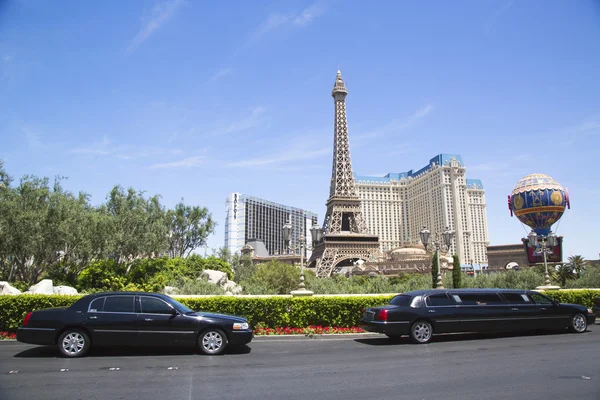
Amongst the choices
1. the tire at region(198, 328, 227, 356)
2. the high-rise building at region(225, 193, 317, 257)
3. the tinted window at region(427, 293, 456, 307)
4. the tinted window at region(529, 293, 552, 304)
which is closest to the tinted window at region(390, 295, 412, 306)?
the tinted window at region(427, 293, 456, 307)

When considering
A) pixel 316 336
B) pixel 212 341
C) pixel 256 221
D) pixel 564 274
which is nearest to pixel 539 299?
pixel 316 336

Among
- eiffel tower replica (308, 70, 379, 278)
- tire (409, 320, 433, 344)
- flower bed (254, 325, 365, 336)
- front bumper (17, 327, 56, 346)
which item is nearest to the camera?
front bumper (17, 327, 56, 346)

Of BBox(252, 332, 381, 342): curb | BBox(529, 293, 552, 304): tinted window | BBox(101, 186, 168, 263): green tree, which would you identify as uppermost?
BBox(101, 186, 168, 263): green tree

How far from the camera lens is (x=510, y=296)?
13562 millimetres

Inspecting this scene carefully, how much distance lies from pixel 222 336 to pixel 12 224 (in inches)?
834

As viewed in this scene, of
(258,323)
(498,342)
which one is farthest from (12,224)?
(498,342)

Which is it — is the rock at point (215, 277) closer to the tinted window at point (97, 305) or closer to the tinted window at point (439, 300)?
the tinted window at point (97, 305)

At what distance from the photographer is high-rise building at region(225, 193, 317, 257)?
14900 centimetres

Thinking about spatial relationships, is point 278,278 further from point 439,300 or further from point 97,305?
point 97,305

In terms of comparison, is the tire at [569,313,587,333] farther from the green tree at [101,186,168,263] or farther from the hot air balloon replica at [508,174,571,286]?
the hot air balloon replica at [508,174,571,286]

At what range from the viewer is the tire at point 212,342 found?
10555 millimetres

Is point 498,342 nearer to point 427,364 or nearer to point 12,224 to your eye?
point 427,364

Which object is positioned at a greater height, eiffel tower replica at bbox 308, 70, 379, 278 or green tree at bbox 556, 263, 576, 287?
eiffel tower replica at bbox 308, 70, 379, 278

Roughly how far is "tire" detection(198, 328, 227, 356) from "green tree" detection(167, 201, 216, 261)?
3639cm
